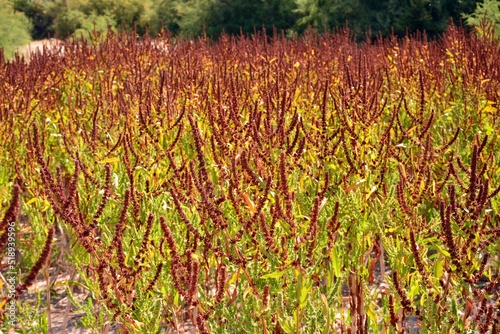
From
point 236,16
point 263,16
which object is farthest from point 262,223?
point 236,16

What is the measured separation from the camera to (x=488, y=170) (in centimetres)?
307

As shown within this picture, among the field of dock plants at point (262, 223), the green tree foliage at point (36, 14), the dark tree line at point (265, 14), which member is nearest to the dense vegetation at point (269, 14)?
the dark tree line at point (265, 14)

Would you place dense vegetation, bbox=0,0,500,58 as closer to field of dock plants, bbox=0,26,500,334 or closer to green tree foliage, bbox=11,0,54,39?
green tree foliage, bbox=11,0,54,39

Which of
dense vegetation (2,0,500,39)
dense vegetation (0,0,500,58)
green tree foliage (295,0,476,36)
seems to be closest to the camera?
dense vegetation (0,0,500,58)

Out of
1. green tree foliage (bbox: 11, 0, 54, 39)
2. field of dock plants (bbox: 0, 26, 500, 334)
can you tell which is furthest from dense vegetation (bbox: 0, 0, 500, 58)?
field of dock plants (bbox: 0, 26, 500, 334)

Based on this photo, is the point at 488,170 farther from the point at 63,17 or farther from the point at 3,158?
the point at 63,17

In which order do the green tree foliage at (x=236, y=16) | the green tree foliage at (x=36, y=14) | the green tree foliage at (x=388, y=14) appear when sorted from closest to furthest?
the green tree foliage at (x=388, y=14) → the green tree foliage at (x=236, y=16) → the green tree foliage at (x=36, y=14)

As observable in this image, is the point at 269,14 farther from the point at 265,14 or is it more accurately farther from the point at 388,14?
the point at 388,14

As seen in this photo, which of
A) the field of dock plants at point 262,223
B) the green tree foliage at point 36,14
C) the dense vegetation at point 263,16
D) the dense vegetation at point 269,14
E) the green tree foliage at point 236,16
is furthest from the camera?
the green tree foliage at point 36,14

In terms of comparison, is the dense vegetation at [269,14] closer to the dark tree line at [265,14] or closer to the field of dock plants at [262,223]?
the dark tree line at [265,14]

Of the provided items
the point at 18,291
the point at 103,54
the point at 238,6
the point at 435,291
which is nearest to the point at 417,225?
the point at 435,291

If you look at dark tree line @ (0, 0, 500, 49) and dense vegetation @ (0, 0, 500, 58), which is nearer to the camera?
dense vegetation @ (0, 0, 500, 58)

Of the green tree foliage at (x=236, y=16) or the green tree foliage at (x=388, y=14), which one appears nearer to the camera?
the green tree foliage at (x=388, y=14)

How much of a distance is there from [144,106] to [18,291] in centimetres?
210
